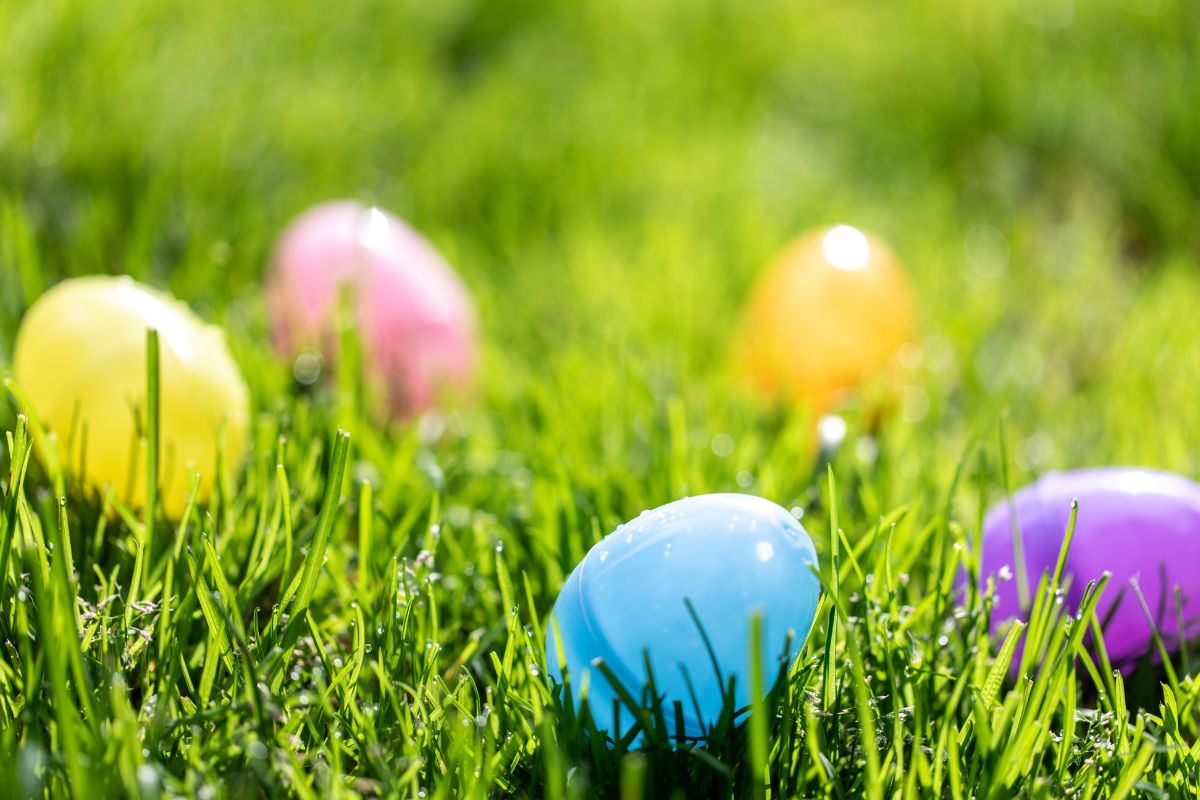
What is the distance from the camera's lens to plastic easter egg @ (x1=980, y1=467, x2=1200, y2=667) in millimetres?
1084

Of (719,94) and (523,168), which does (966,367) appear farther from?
(719,94)

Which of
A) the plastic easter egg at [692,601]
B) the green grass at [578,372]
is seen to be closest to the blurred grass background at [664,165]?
the green grass at [578,372]

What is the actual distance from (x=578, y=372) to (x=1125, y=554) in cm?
75

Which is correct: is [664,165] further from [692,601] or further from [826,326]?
[692,601]

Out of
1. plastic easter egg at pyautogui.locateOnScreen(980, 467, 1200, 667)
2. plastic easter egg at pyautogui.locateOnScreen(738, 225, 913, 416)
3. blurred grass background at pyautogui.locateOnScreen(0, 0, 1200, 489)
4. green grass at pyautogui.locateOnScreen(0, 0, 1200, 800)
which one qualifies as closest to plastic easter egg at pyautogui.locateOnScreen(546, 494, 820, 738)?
green grass at pyautogui.locateOnScreen(0, 0, 1200, 800)

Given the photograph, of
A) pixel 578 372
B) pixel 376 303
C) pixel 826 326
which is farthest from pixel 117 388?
pixel 826 326

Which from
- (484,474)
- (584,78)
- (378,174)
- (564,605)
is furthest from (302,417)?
(584,78)

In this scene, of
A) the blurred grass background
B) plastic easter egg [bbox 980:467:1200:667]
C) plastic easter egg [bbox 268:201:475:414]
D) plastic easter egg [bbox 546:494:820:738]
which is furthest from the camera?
the blurred grass background

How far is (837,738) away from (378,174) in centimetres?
151

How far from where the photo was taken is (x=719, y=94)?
2.66 m

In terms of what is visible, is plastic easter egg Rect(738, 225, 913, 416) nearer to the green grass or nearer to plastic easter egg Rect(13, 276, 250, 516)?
the green grass

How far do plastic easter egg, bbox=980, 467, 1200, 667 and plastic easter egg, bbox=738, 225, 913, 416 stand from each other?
52 centimetres

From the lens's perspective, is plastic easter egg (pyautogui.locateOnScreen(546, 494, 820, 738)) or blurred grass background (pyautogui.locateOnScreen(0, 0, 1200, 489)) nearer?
plastic easter egg (pyautogui.locateOnScreen(546, 494, 820, 738))

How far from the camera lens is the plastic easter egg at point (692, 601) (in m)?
0.84
